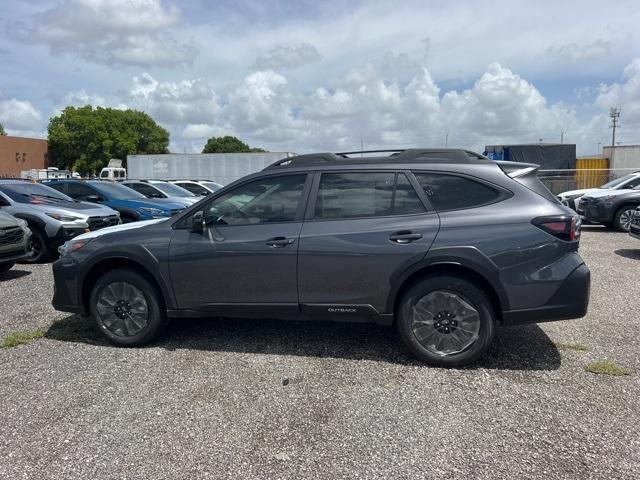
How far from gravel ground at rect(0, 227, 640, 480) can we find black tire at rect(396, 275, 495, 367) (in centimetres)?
13

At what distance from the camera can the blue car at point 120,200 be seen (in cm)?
1219

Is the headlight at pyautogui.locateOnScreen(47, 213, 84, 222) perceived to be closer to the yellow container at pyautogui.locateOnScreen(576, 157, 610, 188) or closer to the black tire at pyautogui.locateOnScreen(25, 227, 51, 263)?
the black tire at pyautogui.locateOnScreen(25, 227, 51, 263)

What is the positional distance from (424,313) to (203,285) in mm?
1938

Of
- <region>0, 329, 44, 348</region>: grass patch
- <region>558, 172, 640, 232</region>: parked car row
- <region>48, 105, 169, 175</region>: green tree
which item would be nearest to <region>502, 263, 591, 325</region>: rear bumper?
<region>0, 329, 44, 348</region>: grass patch

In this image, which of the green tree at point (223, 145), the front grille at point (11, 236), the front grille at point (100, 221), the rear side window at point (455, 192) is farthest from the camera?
the green tree at point (223, 145)

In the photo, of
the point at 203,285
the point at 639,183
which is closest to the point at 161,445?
the point at 203,285

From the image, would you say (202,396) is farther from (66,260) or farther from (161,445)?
(66,260)

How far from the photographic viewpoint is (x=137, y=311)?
4.66 meters

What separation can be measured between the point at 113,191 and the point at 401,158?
10.4 m

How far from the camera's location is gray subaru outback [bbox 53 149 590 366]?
3.92 m

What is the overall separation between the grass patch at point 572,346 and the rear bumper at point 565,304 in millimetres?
773

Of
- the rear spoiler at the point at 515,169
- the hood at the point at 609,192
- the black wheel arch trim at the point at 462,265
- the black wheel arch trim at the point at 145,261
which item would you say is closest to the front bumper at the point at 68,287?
the black wheel arch trim at the point at 145,261

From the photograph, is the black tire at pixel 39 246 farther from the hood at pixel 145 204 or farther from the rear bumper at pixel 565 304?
the rear bumper at pixel 565 304

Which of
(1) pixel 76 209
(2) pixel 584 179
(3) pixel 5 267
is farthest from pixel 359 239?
(2) pixel 584 179
